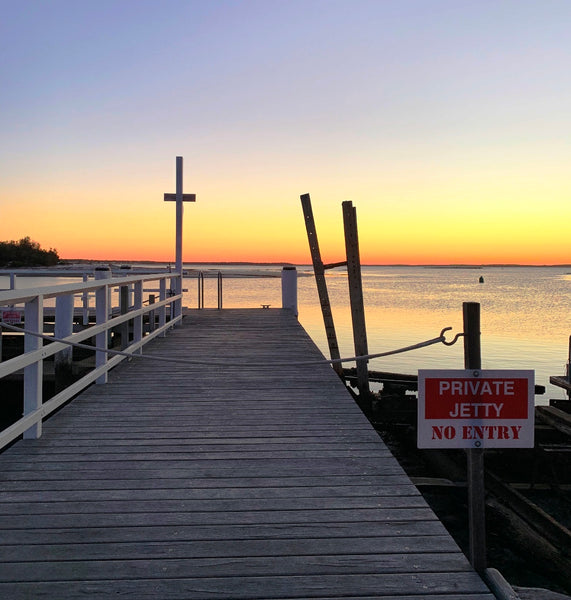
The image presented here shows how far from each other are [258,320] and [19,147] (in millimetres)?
13395

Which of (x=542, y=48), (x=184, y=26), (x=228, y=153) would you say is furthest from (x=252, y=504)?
(x=228, y=153)

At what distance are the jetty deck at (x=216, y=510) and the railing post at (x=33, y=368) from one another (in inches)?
4.7

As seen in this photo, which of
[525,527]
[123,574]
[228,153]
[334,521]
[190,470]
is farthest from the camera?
[228,153]

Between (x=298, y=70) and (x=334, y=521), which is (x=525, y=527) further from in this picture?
(x=298, y=70)

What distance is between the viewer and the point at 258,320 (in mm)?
12352

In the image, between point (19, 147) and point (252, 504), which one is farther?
point (19, 147)

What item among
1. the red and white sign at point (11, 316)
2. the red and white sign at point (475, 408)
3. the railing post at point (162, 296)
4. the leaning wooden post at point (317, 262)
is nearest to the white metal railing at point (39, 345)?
the red and white sign at point (475, 408)

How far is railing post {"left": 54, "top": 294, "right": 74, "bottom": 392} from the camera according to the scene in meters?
5.56

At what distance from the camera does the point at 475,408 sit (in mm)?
2412

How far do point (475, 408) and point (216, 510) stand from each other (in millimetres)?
1422

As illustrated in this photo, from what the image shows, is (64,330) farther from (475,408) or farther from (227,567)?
→ (475,408)

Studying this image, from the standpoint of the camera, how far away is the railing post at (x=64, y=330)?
219 inches

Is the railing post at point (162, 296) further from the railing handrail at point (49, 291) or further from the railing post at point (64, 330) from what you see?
the railing handrail at point (49, 291)

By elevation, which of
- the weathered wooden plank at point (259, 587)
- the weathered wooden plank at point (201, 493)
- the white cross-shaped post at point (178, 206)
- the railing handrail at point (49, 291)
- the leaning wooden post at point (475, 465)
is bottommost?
the weathered wooden plank at point (259, 587)
